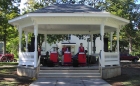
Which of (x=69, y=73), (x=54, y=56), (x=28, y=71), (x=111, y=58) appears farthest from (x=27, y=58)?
(x=111, y=58)

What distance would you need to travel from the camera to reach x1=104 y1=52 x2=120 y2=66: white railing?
1398 centimetres

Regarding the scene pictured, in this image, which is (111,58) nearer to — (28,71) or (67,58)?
(67,58)

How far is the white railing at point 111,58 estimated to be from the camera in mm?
Answer: 13977

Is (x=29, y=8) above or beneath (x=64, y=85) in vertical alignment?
above

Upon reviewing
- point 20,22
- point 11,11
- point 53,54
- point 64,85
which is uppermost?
point 11,11

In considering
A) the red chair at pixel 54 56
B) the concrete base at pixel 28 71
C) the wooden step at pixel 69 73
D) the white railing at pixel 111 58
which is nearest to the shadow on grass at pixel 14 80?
the concrete base at pixel 28 71

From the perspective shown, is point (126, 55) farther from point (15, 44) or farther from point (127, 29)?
point (15, 44)

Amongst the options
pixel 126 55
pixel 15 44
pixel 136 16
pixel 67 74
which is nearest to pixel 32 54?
pixel 67 74

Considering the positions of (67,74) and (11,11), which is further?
(11,11)

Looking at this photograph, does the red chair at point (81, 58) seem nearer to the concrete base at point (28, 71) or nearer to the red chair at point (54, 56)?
the red chair at point (54, 56)

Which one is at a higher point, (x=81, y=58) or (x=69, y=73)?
(x=81, y=58)

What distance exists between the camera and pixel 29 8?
29344 millimetres

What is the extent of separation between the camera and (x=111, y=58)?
47.5 feet

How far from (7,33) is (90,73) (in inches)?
776
